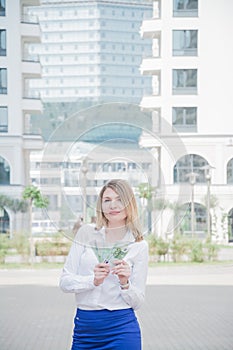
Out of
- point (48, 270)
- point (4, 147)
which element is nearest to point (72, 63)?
point (4, 147)

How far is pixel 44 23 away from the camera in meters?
4.54

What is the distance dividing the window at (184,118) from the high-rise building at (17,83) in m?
0.80

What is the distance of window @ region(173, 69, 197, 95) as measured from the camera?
15.3ft

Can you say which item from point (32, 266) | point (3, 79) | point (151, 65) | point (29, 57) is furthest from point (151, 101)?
point (32, 266)

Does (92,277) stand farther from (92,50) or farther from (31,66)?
(31,66)

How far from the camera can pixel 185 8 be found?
15.1ft

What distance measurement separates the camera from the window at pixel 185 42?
467 centimetres

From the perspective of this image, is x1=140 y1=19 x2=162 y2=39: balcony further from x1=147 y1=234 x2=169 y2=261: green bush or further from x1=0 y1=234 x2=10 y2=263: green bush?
x1=0 y1=234 x2=10 y2=263: green bush

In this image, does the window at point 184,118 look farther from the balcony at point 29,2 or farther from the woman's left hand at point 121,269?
the woman's left hand at point 121,269

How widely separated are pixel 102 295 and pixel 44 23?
3.26 meters

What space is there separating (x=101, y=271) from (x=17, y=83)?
10.7 feet

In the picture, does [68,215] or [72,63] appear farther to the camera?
[72,63]

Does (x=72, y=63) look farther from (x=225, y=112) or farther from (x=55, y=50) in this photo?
(x=225, y=112)

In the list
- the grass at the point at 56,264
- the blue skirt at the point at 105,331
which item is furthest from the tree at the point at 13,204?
the blue skirt at the point at 105,331
